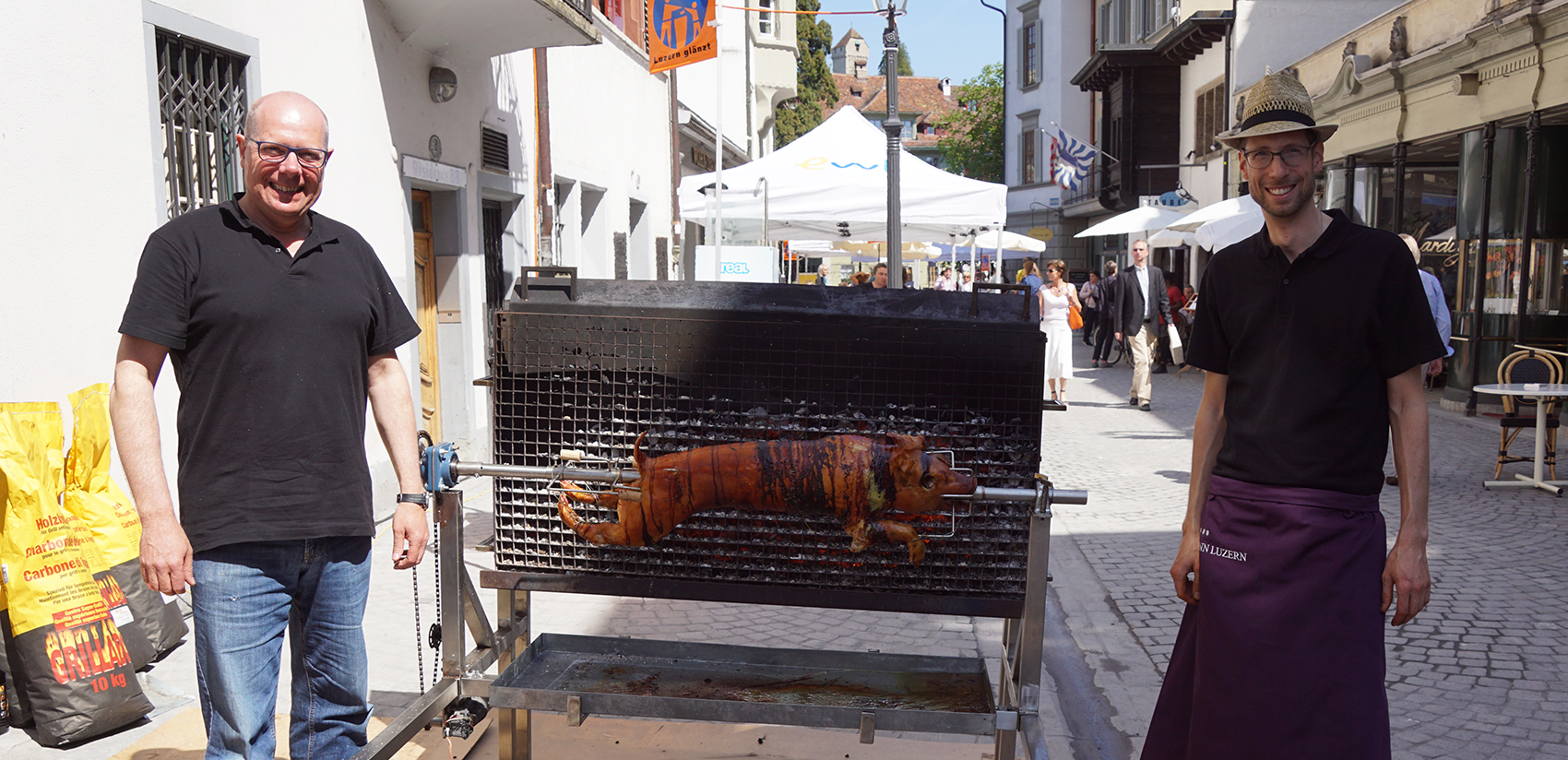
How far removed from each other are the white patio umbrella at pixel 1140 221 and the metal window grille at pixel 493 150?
11.8 m

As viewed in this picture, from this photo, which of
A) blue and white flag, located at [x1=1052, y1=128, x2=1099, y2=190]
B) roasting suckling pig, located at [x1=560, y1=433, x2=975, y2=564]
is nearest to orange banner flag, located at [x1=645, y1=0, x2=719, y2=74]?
roasting suckling pig, located at [x1=560, y1=433, x2=975, y2=564]

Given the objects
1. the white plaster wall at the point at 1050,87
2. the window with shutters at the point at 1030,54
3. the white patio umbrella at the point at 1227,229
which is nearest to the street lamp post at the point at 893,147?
the white patio umbrella at the point at 1227,229

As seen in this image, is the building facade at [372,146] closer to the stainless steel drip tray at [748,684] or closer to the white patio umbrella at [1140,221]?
the stainless steel drip tray at [748,684]

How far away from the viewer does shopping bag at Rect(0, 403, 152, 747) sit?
384cm

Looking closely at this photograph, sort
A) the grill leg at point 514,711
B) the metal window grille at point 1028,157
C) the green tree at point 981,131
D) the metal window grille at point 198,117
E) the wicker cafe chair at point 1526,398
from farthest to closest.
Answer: the green tree at point 981,131 < the metal window grille at point 1028,157 < the wicker cafe chair at point 1526,398 < the metal window grille at point 198,117 < the grill leg at point 514,711

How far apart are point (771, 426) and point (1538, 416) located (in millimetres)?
7521

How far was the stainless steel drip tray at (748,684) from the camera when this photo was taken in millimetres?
2697

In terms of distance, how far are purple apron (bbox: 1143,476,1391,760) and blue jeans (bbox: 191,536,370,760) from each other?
7.08 ft

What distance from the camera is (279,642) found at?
279 cm

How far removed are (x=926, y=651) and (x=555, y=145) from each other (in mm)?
8102

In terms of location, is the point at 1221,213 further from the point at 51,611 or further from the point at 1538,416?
the point at 51,611

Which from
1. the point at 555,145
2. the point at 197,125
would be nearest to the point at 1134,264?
the point at 555,145

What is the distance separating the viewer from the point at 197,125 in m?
5.87

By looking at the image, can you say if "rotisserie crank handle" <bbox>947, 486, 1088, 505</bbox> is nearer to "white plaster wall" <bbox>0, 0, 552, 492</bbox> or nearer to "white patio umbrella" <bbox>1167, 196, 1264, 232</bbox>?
→ "white plaster wall" <bbox>0, 0, 552, 492</bbox>
